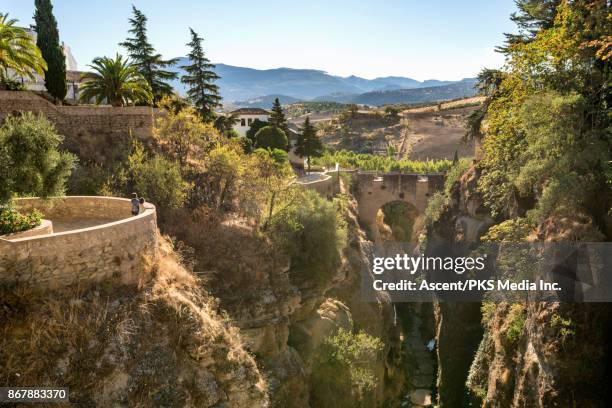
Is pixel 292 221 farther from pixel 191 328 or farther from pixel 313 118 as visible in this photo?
pixel 313 118

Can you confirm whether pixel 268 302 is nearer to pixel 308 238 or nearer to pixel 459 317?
pixel 308 238

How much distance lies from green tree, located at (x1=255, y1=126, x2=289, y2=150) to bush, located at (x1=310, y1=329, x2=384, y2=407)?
18122mm

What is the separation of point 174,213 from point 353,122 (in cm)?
6761

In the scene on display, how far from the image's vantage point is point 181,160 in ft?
81.7

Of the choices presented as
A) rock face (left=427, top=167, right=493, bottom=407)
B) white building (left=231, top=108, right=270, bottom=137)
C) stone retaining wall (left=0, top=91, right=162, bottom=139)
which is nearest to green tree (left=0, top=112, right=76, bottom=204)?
stone retaining wall (left=0, top=91, right=162, bottom=139)

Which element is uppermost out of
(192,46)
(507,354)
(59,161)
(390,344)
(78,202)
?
(192,46)

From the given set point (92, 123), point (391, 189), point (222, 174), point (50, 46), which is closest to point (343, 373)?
point (222, 174)

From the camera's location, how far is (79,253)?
11.7 metres

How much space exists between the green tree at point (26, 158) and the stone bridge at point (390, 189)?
3450cm

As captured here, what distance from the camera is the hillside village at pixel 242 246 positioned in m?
11.4

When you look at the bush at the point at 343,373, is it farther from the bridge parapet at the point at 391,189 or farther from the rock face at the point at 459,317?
the bridge parapet at the point at 391,189

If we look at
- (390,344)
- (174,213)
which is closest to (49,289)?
(174,213)

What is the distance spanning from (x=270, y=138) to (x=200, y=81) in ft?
25.7

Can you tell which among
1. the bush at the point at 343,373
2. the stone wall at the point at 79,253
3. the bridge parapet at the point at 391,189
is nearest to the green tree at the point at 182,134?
the stone wall at the point at 79,253
